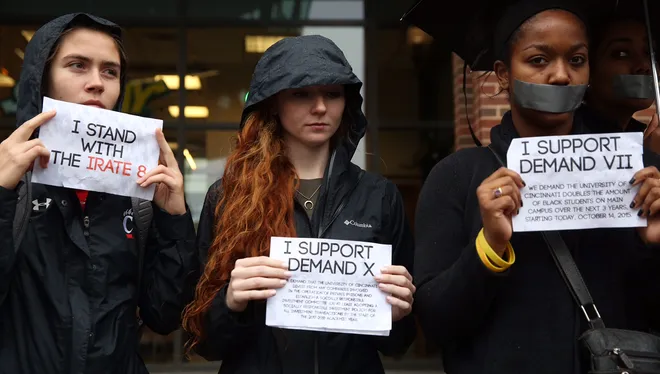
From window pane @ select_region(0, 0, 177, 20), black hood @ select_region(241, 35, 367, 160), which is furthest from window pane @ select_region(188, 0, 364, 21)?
black hood @ select_region(241, 35, 367, 160)

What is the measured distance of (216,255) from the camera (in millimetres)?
2910

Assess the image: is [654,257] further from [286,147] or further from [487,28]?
[286,147]

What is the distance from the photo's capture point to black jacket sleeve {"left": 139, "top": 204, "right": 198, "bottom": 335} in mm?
2984

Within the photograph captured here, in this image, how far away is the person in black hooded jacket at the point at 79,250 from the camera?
270cm

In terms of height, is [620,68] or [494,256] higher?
[620,68]

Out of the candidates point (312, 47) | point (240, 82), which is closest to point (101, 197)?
point (312, 47)

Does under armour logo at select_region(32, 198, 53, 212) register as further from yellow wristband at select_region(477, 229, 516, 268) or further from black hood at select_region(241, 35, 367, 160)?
yellow wristband at select_region(477, 229, 516, 268)

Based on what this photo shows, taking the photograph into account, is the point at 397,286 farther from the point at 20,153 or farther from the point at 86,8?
the point at 86,8

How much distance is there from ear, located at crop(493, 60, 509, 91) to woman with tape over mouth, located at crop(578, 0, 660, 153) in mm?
311

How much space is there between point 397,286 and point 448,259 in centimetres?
19

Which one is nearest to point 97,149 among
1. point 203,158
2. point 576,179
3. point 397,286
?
point 397,286

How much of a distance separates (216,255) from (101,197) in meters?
0.47

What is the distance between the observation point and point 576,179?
2.58 metres

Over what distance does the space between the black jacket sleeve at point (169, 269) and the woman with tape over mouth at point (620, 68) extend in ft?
4.90
